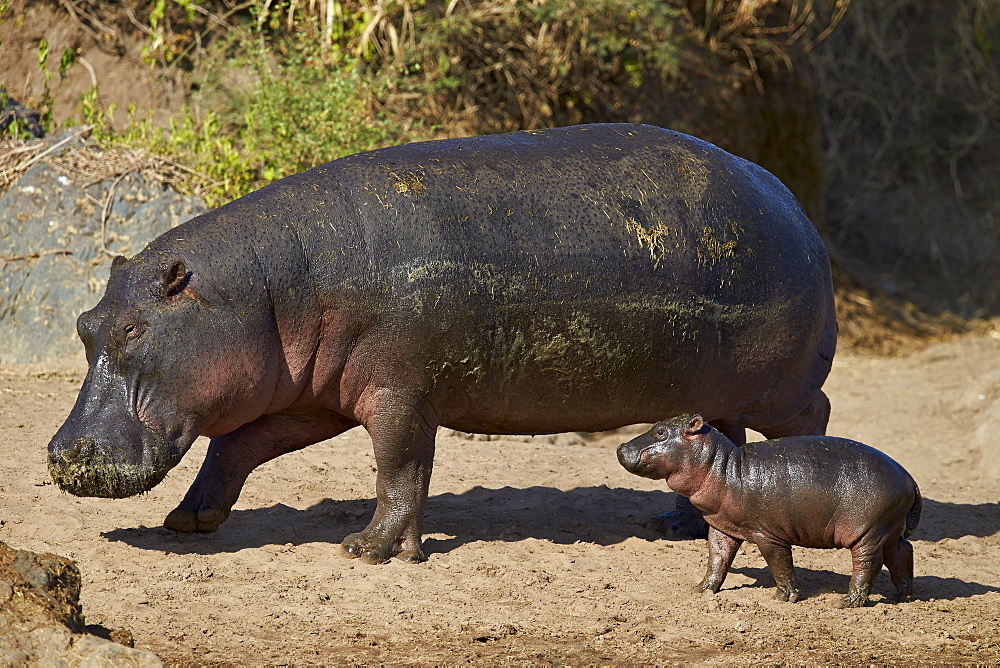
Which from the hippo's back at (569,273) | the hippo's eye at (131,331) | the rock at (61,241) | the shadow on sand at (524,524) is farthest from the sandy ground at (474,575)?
the rock at (61,241)

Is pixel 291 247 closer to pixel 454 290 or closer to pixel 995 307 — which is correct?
pixel 454 290

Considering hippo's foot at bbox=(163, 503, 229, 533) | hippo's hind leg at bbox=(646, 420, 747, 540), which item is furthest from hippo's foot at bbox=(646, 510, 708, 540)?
hippo's foot at bbox=(163, 503, 229, 533)

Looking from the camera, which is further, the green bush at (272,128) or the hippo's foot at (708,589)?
the green bush at (272,128)

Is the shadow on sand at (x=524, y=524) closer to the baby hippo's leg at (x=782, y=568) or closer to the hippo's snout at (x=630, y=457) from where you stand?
the baby hippo's leg at (x=782, y=568)

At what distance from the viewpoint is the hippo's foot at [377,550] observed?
5105mm

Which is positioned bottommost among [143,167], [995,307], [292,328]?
[995,307]

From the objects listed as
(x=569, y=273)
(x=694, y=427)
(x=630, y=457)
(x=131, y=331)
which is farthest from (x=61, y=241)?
(x=694, y=427)

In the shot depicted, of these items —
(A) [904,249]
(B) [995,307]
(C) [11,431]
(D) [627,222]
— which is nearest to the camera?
(D) [627,222]

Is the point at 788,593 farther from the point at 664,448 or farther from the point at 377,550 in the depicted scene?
the point at 377,550

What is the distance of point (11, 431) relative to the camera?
663 cm

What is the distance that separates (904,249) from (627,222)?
462 inches

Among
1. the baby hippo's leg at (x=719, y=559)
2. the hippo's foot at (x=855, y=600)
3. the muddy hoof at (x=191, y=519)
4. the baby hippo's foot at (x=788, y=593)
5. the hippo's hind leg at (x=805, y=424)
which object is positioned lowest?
the hippo's foot at (x=855, y=600)

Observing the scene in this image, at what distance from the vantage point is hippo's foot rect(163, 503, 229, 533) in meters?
Answer: 5.34

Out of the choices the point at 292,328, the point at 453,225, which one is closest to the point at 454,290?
the point at 453,225
